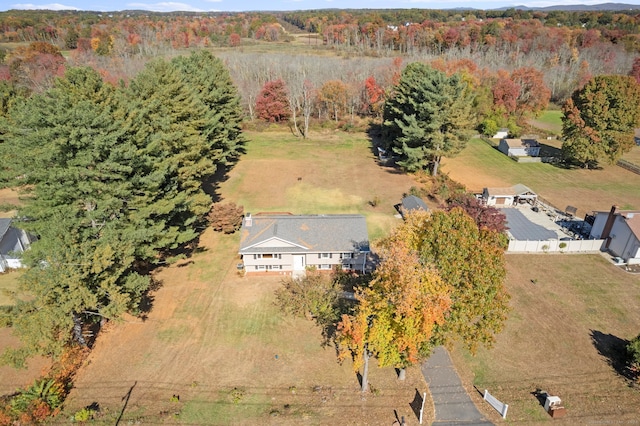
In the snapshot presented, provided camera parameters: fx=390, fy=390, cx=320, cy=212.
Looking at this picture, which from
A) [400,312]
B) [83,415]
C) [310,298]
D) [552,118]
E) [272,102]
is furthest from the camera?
[552,118]

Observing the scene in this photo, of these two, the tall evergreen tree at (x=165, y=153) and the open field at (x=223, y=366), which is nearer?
the open field at (x=223, y=366)

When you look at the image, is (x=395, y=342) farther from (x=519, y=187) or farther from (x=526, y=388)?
(x=519, y=187)

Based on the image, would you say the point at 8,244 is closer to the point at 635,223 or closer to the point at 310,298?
the point at 310,298

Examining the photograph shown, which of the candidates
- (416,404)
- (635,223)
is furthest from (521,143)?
(416,404)

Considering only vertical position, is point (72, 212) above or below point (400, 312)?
above

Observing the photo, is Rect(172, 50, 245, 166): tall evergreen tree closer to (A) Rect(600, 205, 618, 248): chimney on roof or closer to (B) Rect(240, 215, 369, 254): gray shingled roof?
(B) Rect(240, 215, 369, 254): gray shingled roof

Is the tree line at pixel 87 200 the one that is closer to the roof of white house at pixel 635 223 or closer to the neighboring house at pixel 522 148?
the roof of white house at pixel 635 223

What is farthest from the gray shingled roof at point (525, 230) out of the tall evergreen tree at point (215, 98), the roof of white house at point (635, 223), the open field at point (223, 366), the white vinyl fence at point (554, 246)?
the tall evergreen tree at point (215, 98)
